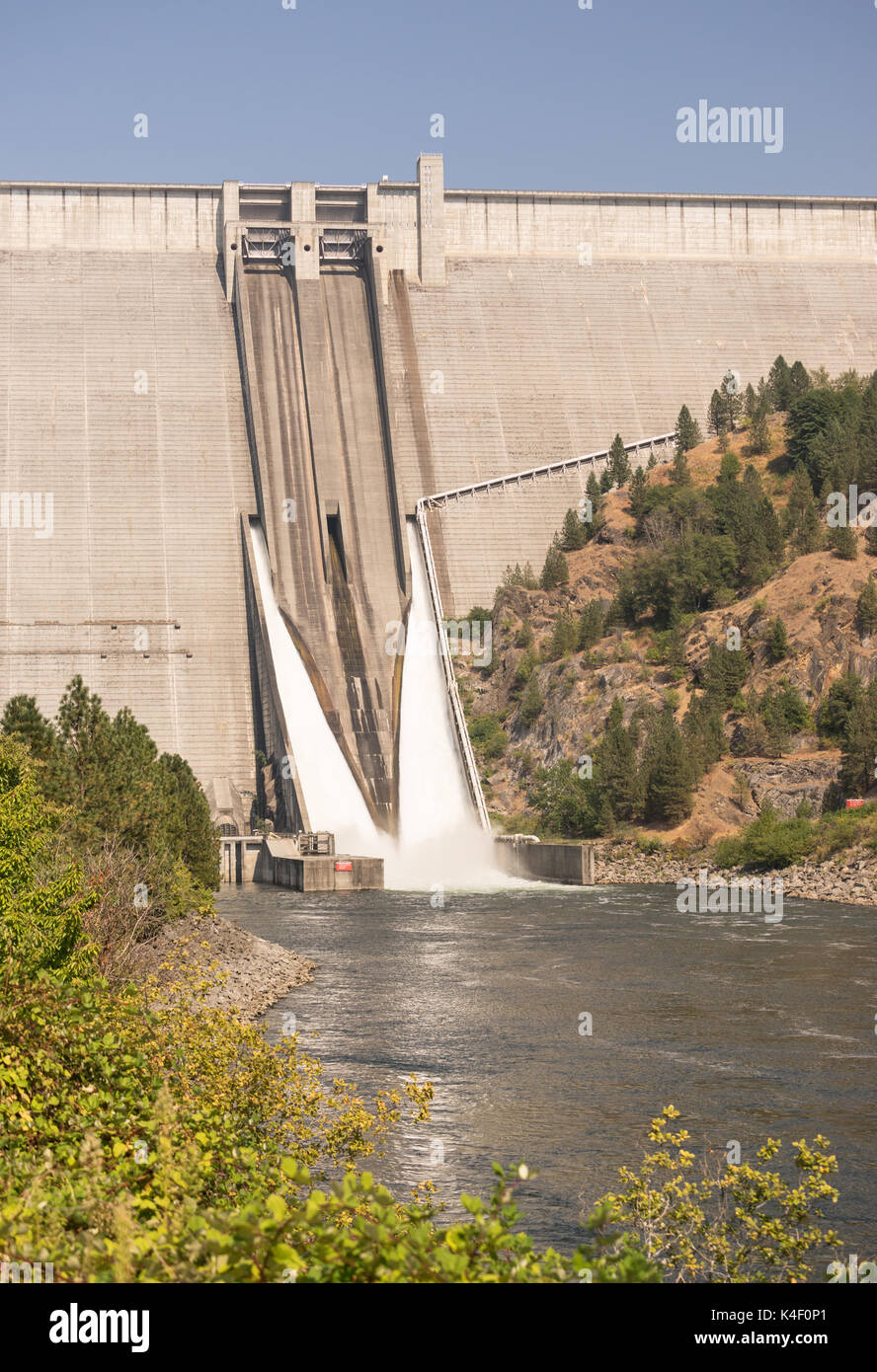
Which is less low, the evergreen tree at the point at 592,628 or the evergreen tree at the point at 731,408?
the evergreen tree at the point at 731,408

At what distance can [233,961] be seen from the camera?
32000 mm

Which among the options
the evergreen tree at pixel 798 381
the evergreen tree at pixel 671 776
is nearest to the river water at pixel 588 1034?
the evergreen tree at pixel 671 776

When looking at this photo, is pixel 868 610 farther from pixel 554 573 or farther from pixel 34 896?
pixel 34 896

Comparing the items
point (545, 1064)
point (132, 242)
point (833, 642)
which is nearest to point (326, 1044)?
point (545, 1064)

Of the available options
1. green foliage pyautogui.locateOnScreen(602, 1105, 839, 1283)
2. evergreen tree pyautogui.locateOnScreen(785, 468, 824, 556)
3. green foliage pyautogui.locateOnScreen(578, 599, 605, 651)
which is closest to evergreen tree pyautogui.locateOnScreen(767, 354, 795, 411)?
evergreen tree pyautogui.locateOnScreen(785, 468, 824, 556)

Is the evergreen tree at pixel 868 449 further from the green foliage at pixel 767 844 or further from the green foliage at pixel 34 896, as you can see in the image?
the green foliage at pixel 34 896

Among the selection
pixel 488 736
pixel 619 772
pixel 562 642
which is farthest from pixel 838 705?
pixel 488 736

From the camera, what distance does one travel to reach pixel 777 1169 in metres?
17.3

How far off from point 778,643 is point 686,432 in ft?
68.3

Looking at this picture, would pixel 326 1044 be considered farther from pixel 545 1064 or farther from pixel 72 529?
pixel 72 529

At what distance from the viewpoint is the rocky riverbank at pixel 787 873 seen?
48.7m

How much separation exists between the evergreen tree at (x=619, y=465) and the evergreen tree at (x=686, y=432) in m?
3.11

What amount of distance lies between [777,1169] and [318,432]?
206 ft
